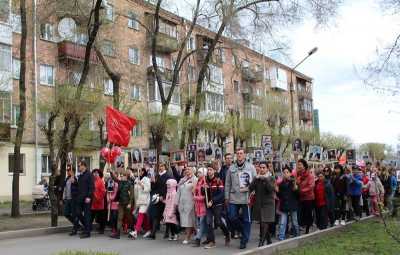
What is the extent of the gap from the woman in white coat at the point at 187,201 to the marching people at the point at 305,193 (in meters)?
2.85

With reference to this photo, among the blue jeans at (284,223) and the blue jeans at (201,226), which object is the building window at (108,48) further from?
the blue jeans at (284,223)

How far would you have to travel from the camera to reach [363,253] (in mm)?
11180

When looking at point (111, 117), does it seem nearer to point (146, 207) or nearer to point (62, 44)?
point (146, 207)

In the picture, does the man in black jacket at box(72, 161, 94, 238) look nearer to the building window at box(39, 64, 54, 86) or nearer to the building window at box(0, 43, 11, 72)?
the building window at box(0, 43, 11, 72)

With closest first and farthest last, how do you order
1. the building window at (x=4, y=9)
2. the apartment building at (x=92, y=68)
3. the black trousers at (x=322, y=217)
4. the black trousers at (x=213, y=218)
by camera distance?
the black trousers at (x=213, y=218), the black trousers at (x=322, y=217), the building window at (x=4, y=9), the apartment building at (x=92, y=68)

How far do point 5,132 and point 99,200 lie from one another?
18696mm

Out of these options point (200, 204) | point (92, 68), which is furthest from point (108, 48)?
point (200, 204)

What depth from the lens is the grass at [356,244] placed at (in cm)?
1130

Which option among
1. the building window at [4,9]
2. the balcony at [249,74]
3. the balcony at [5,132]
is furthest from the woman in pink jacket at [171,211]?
the balcony at [5,132]

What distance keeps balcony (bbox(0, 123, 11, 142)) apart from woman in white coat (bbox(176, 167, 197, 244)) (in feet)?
61.7

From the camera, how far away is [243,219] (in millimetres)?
12234

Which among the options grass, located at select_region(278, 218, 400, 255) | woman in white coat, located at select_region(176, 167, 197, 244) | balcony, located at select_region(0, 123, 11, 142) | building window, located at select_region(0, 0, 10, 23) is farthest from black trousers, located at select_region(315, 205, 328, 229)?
balcony, located at select_region(0, 123, 11, 142)

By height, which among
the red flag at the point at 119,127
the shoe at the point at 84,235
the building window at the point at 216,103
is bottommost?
the shoe at the point at 84,235

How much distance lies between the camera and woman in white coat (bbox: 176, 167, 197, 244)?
1321cm
